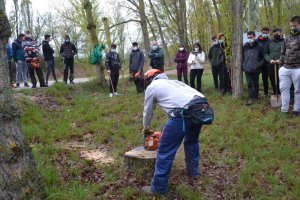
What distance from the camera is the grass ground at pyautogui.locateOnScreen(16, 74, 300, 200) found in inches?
193

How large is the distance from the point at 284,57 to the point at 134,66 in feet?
19.6

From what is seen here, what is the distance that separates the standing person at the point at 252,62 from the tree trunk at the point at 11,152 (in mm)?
6576

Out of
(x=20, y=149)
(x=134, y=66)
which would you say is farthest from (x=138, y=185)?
(x=134, y=66)

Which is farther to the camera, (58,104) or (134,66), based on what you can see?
(134,66)

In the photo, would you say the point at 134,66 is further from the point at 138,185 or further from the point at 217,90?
the point at 138,185

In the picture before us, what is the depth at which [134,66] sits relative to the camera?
40.4 ft

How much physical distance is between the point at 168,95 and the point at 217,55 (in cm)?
628

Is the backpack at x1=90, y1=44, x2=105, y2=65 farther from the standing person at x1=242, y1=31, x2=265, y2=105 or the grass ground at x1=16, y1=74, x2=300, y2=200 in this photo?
the standing person at x1=242, y1=31, x2=265, y2=105

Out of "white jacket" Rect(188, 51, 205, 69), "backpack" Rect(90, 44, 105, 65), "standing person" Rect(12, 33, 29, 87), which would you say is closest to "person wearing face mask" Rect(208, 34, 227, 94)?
"white jacket" Rect(188, 51, 205, 69)

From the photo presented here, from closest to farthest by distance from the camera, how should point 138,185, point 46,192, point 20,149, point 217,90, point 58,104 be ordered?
point 20,149 < point 46,192 < point 138,185 < point 58,104 < point 217,90

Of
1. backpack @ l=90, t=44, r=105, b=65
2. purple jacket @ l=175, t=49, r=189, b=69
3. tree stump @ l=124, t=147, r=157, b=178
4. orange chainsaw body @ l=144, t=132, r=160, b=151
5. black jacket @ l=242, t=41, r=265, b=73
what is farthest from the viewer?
backpack @ l=90, t=44, r=105, b=65

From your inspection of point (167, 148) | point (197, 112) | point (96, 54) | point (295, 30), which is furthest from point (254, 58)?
point (96, 54)

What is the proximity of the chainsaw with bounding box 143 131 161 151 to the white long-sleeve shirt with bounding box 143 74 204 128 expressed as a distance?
0.65 metres

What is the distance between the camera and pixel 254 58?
894 centimetres
